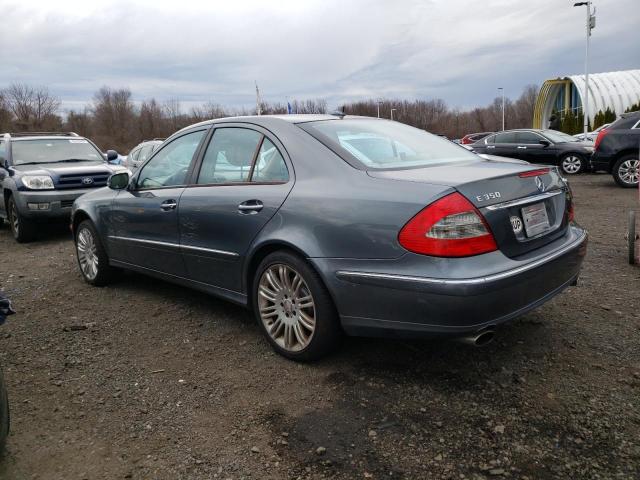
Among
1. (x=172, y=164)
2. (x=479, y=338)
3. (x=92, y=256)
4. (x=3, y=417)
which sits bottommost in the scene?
(x=3, y=417)

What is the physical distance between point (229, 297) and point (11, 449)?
158cm

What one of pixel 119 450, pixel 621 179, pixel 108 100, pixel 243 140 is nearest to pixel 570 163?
pixel 621 179

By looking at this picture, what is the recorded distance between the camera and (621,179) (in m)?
12.0

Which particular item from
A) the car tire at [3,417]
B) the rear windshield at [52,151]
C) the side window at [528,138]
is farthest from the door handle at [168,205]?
the side window at [528,138]

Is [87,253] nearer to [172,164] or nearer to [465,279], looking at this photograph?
[172,164]

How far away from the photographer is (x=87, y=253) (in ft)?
17.8

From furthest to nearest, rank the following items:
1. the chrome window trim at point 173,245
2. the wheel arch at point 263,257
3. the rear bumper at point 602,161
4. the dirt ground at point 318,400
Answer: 1. the rear bumper at point 602,161
2. the chrome window trim at point 173,245
3. the wheel arch at point 263,257
4. the dirt ground at point 318,400

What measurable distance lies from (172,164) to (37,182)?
4809mm

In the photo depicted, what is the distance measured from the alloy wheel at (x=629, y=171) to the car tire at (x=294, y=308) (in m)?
11.1

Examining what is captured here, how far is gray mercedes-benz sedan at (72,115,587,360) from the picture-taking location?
264 centimetres

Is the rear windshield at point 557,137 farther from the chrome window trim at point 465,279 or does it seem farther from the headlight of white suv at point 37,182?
the chrome window trim at point 465,279

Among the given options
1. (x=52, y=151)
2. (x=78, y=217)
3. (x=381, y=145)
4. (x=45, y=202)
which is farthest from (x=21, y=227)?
(x=381, y=145)

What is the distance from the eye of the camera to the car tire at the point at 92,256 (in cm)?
520

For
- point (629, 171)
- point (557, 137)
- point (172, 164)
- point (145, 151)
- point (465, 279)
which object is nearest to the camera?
point (465, 279)
